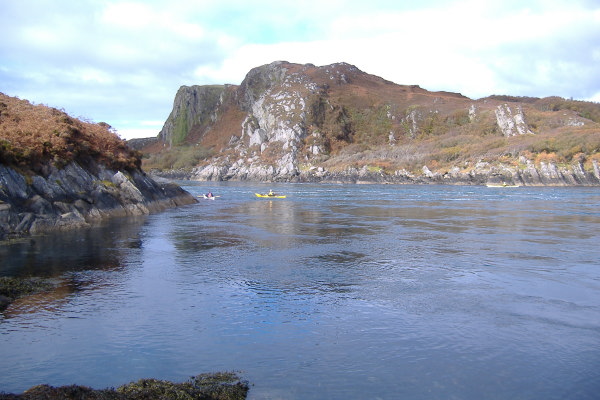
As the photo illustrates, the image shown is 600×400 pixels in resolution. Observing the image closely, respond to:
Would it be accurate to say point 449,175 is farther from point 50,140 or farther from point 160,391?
point 160,391

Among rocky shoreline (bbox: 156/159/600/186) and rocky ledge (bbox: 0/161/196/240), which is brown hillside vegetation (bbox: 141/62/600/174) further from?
rocky ledge (bbox: 0/161/196/240)

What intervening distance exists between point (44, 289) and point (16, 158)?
20.0 meters

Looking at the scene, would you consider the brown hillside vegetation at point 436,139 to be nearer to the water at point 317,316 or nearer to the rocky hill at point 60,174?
the rocky hill at point 60,174

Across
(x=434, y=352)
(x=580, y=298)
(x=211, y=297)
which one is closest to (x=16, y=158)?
(x=211, y=297)

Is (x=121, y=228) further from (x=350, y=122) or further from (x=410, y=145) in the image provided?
(x=350, y=122)

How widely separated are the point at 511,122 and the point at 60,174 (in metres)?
147

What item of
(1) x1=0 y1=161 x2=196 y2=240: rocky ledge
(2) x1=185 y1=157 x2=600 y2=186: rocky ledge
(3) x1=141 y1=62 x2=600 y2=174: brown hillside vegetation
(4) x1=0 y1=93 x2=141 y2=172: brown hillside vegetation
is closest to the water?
(1) x1=0 y1=161 x2=196 y2=240: rocky ledge

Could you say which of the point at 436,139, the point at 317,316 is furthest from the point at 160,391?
the point at 436,139

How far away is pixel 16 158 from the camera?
33.9m

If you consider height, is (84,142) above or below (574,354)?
above

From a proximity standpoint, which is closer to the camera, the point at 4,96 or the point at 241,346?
the point at 241,346

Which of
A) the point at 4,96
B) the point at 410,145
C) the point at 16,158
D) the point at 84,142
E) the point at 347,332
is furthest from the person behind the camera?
the point at 410,145

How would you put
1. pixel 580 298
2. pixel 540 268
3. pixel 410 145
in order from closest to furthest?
pixel 580 298 < pixel 540 268 < pixel 410 145

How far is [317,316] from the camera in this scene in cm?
1527
